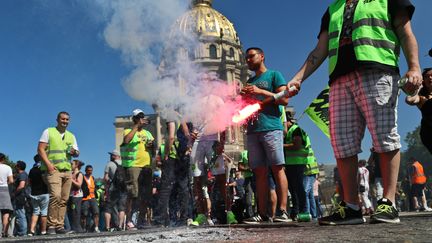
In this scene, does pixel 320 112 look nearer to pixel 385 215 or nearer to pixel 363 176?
pixel 363 176

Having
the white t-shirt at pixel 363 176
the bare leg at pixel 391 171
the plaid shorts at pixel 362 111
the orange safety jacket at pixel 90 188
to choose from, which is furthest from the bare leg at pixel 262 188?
Answer: the orange safety jacket at pixel 90 188

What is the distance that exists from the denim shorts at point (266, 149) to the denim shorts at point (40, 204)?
4645 millimetres

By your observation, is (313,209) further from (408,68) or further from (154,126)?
(154,126)

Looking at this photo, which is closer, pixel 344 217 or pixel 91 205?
pixel 344 217

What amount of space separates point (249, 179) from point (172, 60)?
3.52 meters

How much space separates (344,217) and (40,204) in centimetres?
623

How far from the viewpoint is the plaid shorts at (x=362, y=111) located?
3.22m

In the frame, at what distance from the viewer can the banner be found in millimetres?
8172

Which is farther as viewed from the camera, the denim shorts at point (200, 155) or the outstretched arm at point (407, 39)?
the denim shorts at point (200, 155)

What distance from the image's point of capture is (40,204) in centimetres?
795

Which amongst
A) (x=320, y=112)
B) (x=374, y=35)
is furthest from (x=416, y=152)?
(x=374, y=35)

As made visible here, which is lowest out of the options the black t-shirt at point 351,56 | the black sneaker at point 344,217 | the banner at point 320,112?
the black sneaker at point 344,217

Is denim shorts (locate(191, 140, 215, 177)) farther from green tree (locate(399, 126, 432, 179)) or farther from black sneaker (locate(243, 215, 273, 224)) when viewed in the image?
green tree (locate(399, 126, 432, 179))

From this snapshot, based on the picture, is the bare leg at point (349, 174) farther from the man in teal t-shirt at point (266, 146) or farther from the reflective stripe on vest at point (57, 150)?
the reflective stripe on vest at point (57, 150)
